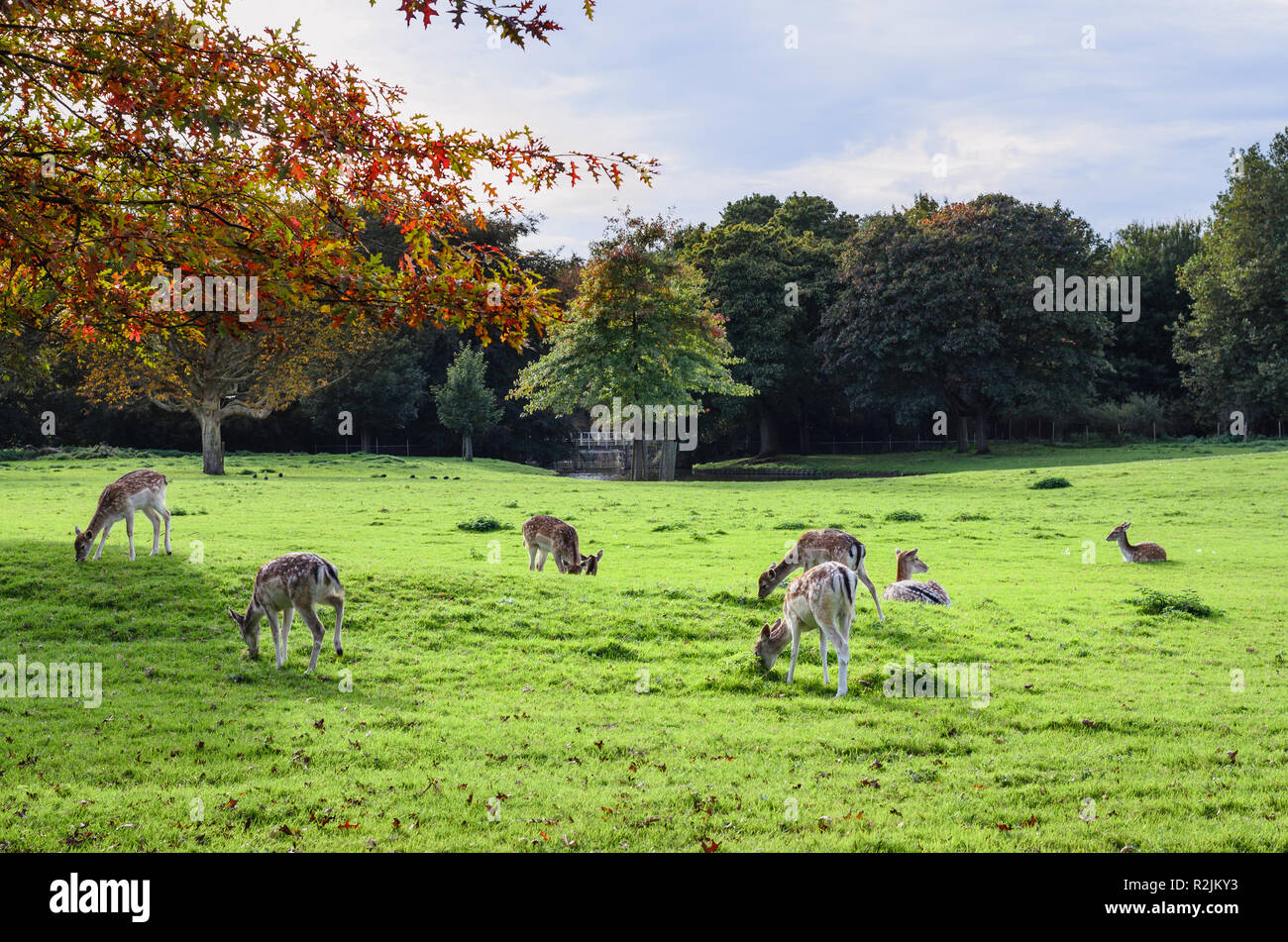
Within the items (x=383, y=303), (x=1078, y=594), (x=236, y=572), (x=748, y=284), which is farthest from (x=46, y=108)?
(x=748, y=284)

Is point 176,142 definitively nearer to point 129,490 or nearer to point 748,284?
point 129,490

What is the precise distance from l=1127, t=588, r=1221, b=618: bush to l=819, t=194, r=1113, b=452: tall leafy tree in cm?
4587

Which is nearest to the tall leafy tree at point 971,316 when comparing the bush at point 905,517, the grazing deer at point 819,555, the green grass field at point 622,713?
the bush at point 905,517

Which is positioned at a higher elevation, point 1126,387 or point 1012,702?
point 1126,387

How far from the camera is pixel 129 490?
1734 centimetres

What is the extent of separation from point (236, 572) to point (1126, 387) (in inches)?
2766

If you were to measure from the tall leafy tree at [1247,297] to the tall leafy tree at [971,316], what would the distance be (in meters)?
6.30

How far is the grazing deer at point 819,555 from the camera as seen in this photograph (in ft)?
46.8

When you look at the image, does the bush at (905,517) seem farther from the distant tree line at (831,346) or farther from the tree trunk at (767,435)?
the tree trunk at (767,435)

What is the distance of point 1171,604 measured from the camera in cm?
1572

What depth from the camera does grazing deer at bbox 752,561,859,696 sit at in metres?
10.9

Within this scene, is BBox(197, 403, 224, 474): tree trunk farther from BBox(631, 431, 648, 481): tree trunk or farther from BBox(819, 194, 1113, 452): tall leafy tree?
BBox(819, 194, 1113, 452): tall leafy tree

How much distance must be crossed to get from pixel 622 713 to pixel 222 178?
6.73 meters
